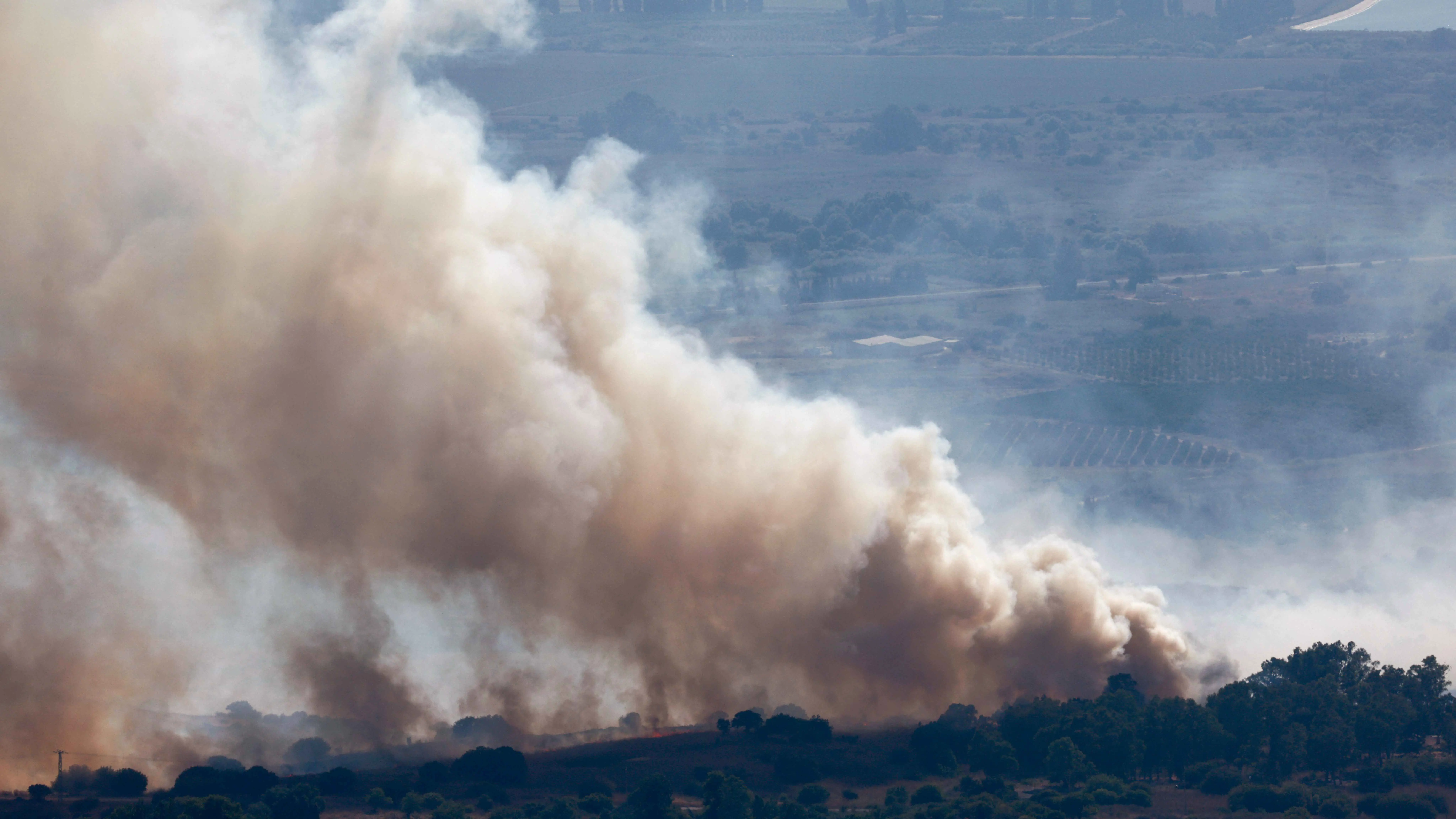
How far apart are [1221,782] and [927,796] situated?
10.5m

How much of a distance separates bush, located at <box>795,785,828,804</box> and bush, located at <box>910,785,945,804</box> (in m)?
3.05

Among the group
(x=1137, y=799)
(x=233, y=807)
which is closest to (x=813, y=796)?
(x=1137, y=799)

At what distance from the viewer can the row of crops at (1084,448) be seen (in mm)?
115062

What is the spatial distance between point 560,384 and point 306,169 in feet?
41.9

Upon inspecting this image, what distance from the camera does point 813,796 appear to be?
6044 cm

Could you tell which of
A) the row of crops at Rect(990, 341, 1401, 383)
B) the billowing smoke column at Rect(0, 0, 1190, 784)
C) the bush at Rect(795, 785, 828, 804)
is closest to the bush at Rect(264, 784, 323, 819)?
the billowing smoke column at Rect(0, 0, 1190, 784)

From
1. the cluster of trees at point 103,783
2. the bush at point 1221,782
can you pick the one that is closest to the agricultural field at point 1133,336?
the bush at point 1221,782

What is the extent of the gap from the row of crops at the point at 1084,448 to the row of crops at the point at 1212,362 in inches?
549

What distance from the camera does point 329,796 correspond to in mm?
58688

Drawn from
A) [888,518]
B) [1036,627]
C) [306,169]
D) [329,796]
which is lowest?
[329,796]

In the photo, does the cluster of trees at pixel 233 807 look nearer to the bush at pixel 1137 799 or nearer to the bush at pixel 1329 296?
the bush at pixel 1137 799

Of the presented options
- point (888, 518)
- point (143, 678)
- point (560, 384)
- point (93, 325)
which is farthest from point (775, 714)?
point (93, 325)

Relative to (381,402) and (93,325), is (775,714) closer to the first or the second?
(381,402)

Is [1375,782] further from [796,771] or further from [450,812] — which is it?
[450,812]
